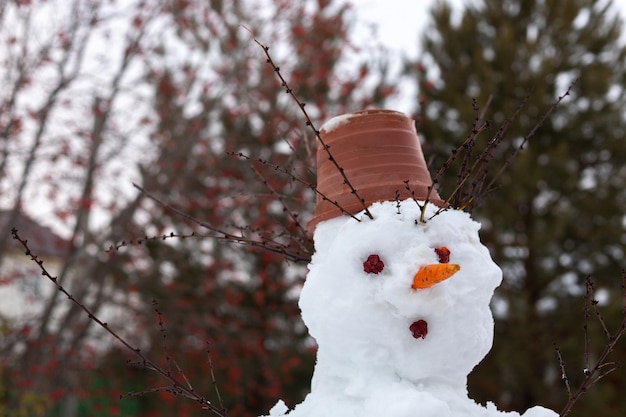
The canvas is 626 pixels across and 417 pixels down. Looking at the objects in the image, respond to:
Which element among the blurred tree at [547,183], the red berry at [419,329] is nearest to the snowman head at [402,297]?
the red berry at [419,329]

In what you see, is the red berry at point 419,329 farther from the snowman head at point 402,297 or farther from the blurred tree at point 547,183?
the blurred tree at point 547,183

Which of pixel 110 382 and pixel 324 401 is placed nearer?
pixel 324 401

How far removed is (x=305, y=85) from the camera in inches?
313

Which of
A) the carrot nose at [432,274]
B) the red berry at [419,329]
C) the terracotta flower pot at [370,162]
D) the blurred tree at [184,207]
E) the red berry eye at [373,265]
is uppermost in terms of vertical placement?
the blurred tree at [184,207]

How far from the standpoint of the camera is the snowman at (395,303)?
172cm

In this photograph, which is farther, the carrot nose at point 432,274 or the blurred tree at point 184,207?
the blurred tree at point 184,207

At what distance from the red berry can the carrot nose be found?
0.13 m

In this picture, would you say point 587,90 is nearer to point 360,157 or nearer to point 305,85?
point 305,85

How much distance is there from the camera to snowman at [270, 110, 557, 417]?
172 cm

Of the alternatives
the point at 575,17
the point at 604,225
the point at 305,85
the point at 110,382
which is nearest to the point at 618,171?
the point at 604,225

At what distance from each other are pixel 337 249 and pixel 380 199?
22 cm

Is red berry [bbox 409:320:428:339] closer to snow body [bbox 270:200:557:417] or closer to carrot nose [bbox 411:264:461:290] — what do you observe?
snow body [bbox 270:200:557:417]

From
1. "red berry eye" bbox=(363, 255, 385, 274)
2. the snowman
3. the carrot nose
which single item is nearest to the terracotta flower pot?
the snowman

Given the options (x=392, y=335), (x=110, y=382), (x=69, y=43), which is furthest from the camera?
(x=110, y=382)
